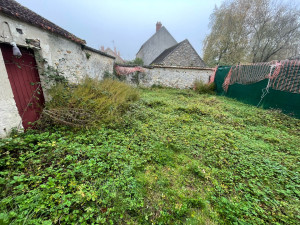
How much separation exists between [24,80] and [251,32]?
18358mm

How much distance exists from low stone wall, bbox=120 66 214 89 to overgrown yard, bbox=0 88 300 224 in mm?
6945

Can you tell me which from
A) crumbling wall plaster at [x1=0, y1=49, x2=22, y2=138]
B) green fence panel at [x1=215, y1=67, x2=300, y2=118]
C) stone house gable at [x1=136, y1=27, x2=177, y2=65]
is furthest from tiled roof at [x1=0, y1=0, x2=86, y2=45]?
stone house gable at [x1=136, y1=27, x2=177, y2=65]

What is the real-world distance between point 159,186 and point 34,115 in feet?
11.5

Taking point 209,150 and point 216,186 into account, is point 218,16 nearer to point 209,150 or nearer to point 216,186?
point 209,150

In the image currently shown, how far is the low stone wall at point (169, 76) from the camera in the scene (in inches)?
364

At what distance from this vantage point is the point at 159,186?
5.72 ft

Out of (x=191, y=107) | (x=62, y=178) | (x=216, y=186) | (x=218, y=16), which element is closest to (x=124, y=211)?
(x=62, y=178)

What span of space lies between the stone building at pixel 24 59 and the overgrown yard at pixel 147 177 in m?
0.67

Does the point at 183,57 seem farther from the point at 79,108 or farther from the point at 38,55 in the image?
the point at 79,108

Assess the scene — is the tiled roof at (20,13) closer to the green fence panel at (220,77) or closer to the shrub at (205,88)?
the shrub at (205,88)

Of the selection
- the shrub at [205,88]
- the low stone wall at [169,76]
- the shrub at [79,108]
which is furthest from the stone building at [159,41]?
the shrub at [79,108]

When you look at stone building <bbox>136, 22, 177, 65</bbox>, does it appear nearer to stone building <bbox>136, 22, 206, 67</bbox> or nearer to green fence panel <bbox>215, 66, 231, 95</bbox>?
stone building <bbox>136, 22, 206, 67</bbox>

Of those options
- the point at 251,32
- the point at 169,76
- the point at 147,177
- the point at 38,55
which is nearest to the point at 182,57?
the point at 169,76

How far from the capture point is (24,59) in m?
2.81
